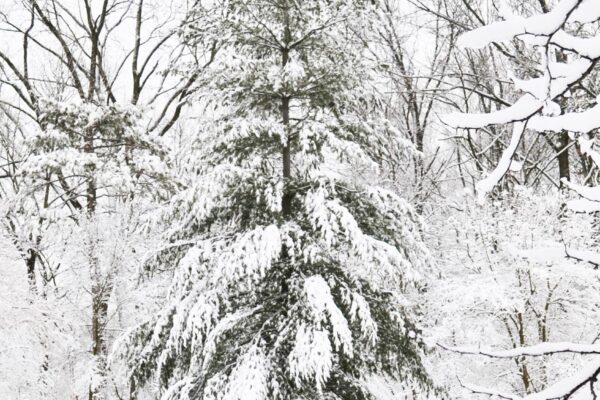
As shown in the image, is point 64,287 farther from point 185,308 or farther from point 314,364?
point 314,364

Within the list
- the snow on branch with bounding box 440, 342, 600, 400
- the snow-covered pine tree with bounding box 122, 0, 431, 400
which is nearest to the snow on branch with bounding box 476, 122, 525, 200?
the snow on branch with bounding box 440, 342, 600, 400

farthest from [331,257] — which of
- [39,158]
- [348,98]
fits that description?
[39,158]

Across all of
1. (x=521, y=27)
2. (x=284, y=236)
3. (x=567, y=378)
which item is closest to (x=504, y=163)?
(x=521, y=27)

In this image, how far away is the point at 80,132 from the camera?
12883 millimetres

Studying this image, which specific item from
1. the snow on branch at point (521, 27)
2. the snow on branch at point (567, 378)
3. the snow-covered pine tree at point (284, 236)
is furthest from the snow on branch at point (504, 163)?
the snow-covered pine tree at point (284, 236)

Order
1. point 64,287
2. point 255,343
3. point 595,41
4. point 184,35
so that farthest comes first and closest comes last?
point 64,287, point 184,35, point 255,343, point 595,41

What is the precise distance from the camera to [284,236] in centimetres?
716

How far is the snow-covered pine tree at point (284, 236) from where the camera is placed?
670 cm

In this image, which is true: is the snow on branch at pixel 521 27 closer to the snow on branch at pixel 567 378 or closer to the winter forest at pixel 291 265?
the snow on branch at pixel 567 378

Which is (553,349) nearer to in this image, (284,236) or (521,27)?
(521,27)

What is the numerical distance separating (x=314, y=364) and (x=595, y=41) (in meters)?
5.03

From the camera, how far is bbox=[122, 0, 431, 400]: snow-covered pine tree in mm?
6695

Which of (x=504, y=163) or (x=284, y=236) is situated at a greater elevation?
(x=504, y=163)

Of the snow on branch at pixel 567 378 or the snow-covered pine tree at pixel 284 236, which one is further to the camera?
the snow-covered pine tree at pixel 284 236
